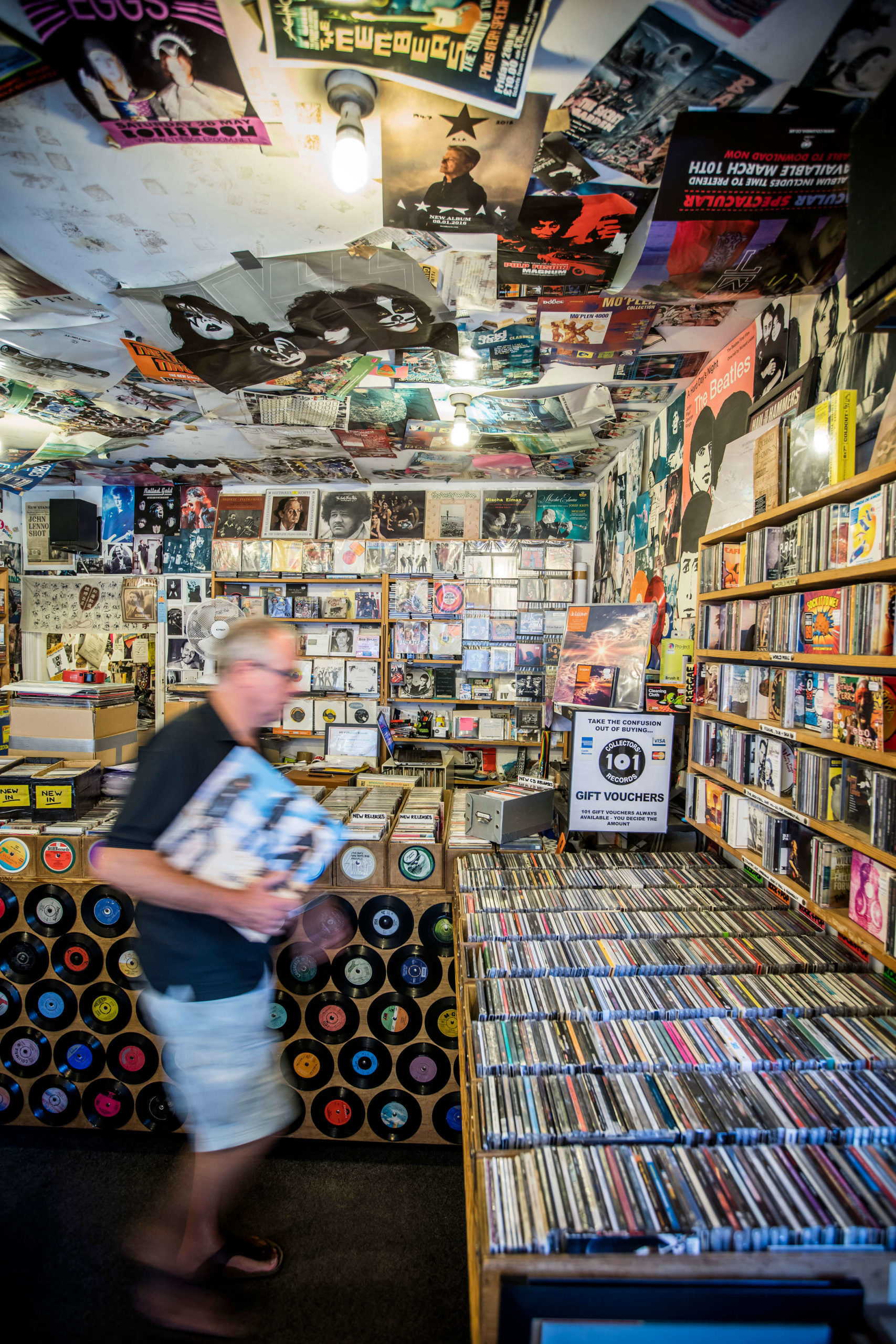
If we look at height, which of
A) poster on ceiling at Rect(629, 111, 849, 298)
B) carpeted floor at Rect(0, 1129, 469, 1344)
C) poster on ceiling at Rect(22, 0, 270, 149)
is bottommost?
carpeted floor at Rect(0, 1129, 469, 1344)

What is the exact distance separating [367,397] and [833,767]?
2871mm

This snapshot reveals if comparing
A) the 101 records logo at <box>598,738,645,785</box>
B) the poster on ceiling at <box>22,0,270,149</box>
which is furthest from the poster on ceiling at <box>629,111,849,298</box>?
the 101 records logo at <box>598,738,645,785</box>

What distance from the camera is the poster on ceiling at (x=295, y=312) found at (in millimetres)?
2076

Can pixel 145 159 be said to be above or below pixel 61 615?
above

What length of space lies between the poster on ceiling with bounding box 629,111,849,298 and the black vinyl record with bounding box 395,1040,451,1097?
9.40 feet

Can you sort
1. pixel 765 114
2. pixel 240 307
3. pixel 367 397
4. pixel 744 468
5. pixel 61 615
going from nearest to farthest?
pixel 765 114 → pixel 744 468 → pixel 240 307 → pixel 367 397 → pixel 61 615

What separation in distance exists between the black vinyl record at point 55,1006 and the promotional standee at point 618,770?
2.06 meters

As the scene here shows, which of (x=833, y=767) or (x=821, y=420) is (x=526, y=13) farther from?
(x=833, y=767)

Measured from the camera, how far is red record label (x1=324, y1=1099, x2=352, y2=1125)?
2.16m

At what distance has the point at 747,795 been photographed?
1.90m

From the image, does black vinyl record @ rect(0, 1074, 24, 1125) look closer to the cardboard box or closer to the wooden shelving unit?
the cardboard box

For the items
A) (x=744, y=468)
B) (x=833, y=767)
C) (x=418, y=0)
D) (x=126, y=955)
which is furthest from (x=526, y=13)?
(x=126, y=955)

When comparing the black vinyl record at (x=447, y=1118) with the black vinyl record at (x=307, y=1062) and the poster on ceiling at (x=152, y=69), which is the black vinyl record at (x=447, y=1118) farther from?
the poster on ceiling at (x=152, y=69)

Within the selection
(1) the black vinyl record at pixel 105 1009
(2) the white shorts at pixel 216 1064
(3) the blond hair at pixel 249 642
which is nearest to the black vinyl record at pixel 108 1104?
(1) the black vinyl record at pixel 105 1009
